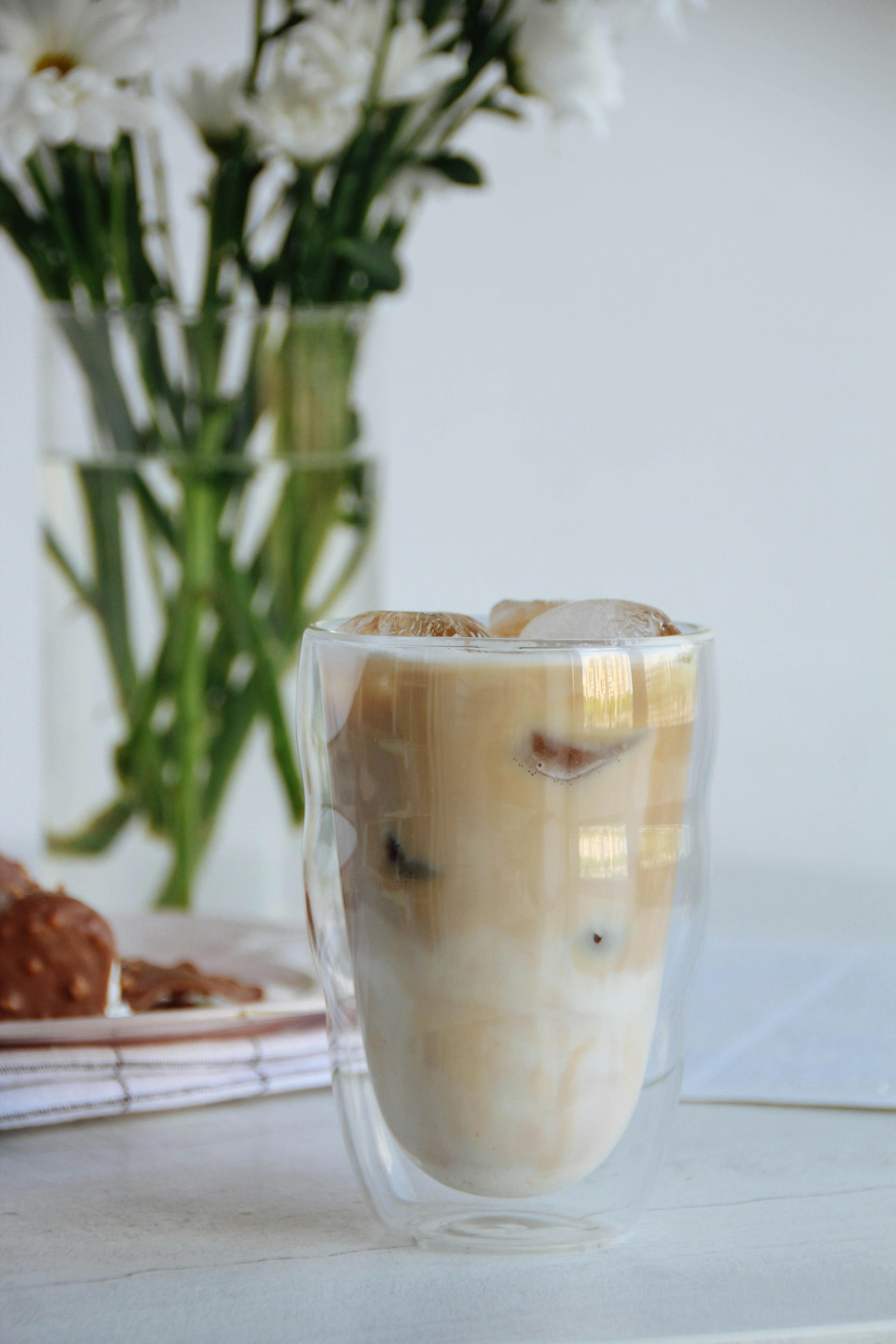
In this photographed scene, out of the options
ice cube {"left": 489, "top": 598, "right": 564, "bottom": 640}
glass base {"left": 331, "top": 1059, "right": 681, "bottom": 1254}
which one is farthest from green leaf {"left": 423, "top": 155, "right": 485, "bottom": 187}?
glass base {"left": 331, "top": 1059, "right": 681, "bottom": 1254}

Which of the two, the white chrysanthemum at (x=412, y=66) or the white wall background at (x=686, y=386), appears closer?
the white chrysanthemum at (x=412, y=66)

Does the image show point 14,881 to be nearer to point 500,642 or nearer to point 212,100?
point 500,642

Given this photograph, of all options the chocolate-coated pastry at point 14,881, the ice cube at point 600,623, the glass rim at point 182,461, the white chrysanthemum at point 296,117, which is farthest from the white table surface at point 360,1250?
the white chrysanthemum at point 296,117

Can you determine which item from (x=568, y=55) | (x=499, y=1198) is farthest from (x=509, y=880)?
(x=568, y=55)

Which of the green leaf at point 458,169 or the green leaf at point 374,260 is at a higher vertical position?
the green leaf at point 458,169

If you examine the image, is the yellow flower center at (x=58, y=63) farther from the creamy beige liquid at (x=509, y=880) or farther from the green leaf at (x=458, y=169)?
the creamy beige liquid at (x=509, y=880)

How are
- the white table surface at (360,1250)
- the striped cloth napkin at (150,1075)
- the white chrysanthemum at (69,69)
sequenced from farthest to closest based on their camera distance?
the white chrysanthemum at (69,69) → the striped cloth napkin at (150,1075) → the white table surface at (360,1250)

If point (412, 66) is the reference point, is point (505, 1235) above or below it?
below
